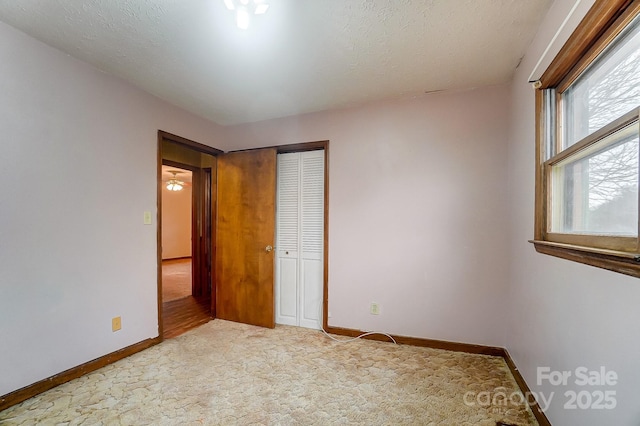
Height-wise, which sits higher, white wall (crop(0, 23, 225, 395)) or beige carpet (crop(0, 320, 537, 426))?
white wall (crop(0, 23, 225, 395))

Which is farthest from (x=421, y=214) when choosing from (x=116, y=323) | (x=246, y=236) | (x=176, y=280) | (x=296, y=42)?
(x=176, y=280)

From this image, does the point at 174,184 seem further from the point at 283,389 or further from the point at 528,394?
the point at 528,394

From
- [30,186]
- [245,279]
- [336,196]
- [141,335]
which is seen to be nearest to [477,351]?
[336,196]

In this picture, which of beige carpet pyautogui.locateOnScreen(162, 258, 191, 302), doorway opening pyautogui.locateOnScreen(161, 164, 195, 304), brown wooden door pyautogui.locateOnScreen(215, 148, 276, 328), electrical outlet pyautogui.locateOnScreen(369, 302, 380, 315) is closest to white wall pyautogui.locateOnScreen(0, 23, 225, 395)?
brown wooden door pyautogui.locateOnScreen(215, 148, 276, 328)

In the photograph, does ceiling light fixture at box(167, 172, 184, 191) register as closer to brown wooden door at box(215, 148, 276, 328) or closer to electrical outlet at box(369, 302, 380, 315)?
brown wooden door at box(215, 148, 276, 328)

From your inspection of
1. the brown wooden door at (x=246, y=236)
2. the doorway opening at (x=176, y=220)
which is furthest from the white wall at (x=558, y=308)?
the doorway opening at (x=176, y=220)

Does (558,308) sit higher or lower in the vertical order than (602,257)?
lower

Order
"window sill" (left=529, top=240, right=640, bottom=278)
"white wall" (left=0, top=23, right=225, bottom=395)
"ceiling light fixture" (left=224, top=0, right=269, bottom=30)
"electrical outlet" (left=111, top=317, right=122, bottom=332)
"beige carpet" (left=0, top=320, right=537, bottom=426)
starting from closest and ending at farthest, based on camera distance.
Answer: "window sill" (left=529, top=240, right=640, bottom=278)
"ceiling light fixture" (left=224, top=0, right=269, bottom=30)
"beige carpet" (left=0, top=320, right=537, bottom=426)
"white wall" (left=0, top=23, right=225, bottom=395)
"electrical outlet" (left=111, top=317, right=122, bottom=332)

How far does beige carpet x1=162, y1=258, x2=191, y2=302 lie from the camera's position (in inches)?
176

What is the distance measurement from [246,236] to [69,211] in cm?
162

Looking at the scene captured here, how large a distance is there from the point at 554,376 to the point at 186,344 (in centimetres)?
290

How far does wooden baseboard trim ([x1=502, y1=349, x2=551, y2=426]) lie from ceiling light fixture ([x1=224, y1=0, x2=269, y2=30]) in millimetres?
2816

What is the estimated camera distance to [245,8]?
1506 millimetres

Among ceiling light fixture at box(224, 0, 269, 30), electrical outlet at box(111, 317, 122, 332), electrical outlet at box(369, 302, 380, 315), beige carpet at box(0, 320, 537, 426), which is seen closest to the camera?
ceiling light fixture at box(224, 0, 269, 30)
